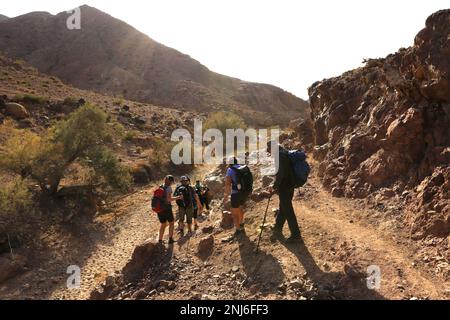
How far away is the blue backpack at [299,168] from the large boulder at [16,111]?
2222 centimetres

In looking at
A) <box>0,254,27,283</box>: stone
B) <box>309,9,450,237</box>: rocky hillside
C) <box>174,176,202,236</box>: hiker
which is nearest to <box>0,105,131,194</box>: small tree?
<box>0,254,27,283</box>: stone

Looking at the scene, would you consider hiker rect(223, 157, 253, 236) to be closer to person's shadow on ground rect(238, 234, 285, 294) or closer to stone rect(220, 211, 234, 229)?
person's shadow on ground rect(238, 234, 285, 294)

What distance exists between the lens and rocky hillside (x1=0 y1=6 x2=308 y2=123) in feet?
199

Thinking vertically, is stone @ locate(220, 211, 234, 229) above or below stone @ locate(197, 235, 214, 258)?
above

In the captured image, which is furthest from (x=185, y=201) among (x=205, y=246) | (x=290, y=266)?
(x=290, y=266)

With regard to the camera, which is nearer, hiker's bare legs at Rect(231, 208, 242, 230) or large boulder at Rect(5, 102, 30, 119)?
hiker's bare legs at Rect(231, 208, 242, 230)

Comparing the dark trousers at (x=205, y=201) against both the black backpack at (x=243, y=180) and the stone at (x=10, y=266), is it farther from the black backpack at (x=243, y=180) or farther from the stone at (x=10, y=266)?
the stone at (x=10, y=266)

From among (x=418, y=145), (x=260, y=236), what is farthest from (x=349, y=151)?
(x=260, y=236)

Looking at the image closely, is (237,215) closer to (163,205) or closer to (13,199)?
(163,205)

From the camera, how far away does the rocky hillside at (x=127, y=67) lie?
60.6 meters

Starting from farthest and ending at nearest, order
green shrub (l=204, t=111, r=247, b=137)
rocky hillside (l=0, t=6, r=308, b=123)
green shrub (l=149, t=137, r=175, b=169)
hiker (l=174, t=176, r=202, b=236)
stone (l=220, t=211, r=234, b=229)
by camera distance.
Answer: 1. rocky hillside (l=0, t=6, r=308, b=123)
2. green shrub (l=204, t=111, r=247, b=137)
3. green shrub (l=149, t=137, r=175, b=169)
4. hiker (l=174, t=176, r=202, b=236)
5. stone (l=220, t=211, r=234, b=229)

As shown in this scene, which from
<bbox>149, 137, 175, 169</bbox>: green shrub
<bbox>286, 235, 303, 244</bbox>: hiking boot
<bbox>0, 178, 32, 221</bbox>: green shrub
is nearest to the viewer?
<bbox>286, 235, 303, 244</bbox>: hiking boot

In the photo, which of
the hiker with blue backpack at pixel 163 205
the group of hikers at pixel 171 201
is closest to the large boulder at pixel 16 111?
the group of hikers at pixel 171 201

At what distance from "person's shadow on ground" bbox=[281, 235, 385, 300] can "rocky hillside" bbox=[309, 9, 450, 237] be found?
1.87 meters
